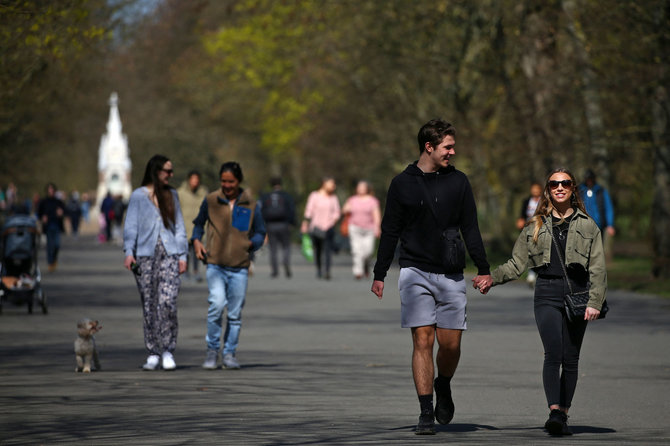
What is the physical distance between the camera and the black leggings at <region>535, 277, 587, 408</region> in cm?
857

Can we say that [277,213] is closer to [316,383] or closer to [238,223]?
[238,223]

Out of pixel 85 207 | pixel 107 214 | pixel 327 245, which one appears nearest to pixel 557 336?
pixel 327 245

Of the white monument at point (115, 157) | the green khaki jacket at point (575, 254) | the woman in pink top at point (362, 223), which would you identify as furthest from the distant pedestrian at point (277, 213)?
the white monument at point (115, 157)

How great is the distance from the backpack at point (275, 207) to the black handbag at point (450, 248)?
18289 mm

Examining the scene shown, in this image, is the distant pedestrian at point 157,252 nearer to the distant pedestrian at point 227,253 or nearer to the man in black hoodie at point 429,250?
the distant pedestrian at point 227,253

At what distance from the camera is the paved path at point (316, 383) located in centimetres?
859

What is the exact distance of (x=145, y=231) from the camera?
40.1 feet

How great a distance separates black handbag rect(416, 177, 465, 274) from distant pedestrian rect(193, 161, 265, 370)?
3985mm

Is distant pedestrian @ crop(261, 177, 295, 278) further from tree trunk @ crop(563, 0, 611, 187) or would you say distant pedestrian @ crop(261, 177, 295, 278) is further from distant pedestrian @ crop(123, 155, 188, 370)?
distant pedestrian @ crop(123, 155, 188, 370)

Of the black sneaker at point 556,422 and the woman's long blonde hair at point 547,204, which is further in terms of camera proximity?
the woman's long blonde hair at point 547,204

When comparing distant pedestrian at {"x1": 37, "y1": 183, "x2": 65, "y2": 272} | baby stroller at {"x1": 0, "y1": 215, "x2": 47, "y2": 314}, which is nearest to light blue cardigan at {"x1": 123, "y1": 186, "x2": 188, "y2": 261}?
baby stroller at {"x1": 0, "y1": 215, "x2": 47, "y2": 314}

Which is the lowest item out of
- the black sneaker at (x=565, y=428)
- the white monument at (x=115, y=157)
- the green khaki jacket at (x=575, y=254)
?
the black sneaker at (x=565, y=428)

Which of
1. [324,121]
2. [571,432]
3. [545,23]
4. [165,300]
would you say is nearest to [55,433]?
[571,432]

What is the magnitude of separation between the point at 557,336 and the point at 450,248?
32.5 inches
